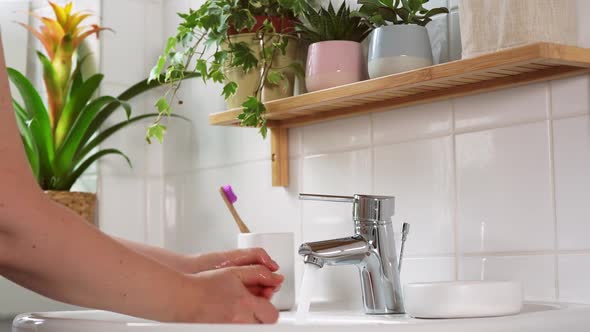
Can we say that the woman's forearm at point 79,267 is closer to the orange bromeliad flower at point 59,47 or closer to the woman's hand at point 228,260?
the woman's hand at point 228,260

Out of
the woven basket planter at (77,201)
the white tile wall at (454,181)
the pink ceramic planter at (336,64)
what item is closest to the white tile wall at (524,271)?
the white tile wall at (454,181)

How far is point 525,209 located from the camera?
1135mm

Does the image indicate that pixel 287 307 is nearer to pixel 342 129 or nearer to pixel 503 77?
pixel 342 129

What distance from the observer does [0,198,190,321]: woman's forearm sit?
2.50 feet

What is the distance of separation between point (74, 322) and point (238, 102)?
0.67 meters

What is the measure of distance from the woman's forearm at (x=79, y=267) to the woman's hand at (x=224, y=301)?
0.03 metres

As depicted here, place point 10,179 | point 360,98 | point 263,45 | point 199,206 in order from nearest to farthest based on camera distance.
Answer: point 10,179 → point 360,98 → point 263,45 → point 199,206

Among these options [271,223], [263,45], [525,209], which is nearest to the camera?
[525,209]

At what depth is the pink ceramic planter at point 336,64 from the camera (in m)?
1.30

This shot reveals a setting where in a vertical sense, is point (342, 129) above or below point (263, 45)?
below

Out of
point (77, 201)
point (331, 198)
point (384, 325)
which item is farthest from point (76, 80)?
point (384, 325)

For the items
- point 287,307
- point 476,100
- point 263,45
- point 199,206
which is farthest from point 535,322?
point 199,206

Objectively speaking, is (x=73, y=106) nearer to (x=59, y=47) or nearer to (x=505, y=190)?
(x=59, y=47)

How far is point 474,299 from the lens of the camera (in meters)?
0.96
